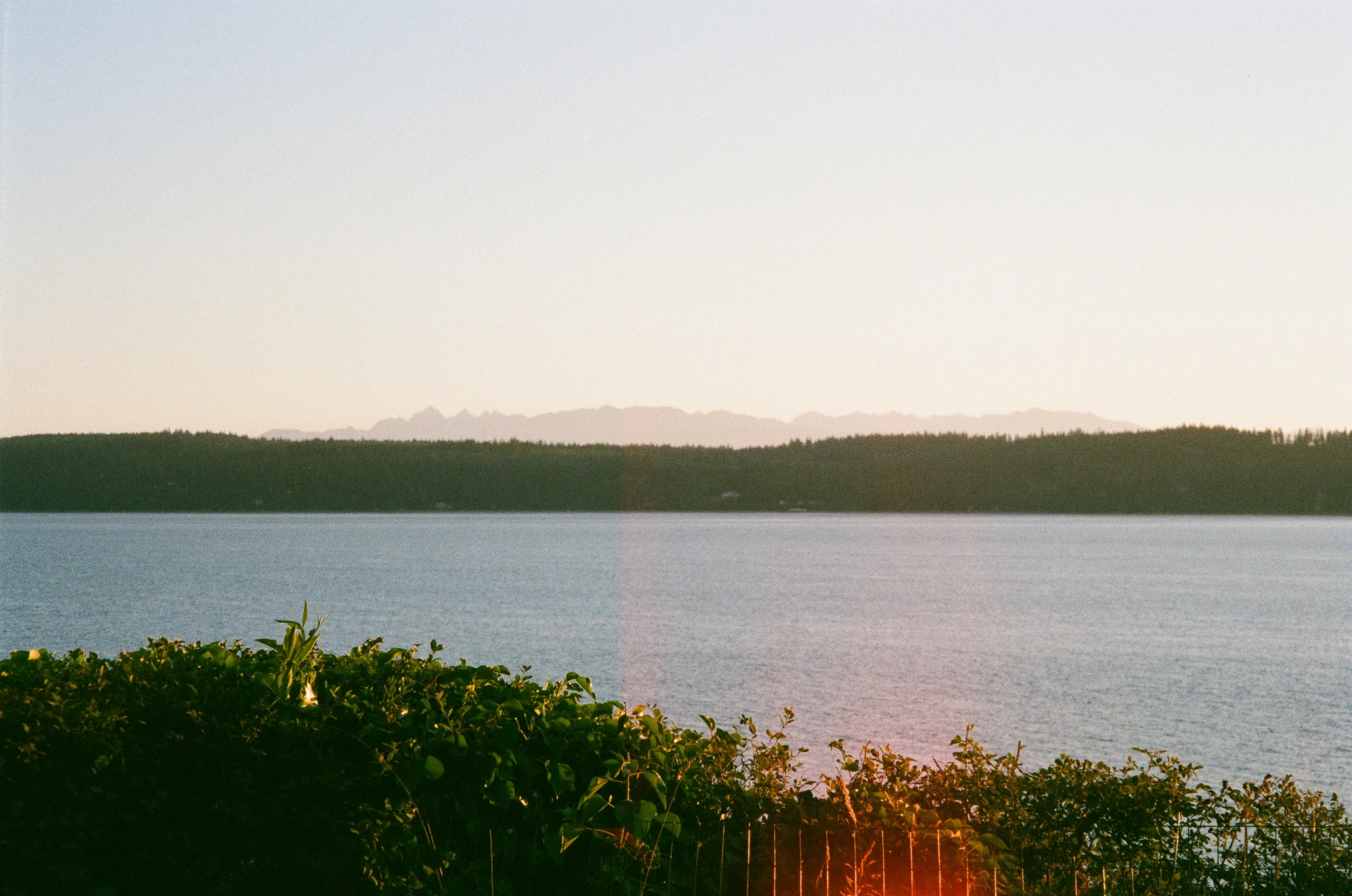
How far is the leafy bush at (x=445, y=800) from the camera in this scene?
447 centimetres

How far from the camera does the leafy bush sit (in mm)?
4469

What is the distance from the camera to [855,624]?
46.4m

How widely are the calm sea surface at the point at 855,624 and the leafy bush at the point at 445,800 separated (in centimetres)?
1355

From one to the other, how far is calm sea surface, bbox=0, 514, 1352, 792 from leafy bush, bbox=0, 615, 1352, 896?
44.5 ft

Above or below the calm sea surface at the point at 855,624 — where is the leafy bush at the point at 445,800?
above

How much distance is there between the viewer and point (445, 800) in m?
4.70

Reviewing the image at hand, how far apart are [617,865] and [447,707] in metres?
0.90

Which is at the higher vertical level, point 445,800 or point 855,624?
point 445,800

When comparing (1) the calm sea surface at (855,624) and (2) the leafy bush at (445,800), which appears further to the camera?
(1) the calm sea surface at (855,624)

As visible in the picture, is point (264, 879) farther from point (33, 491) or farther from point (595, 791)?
point (33, 491)

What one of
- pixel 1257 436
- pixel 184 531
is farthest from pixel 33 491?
pixel 1257 436

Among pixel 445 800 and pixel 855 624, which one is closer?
pixel 445 800

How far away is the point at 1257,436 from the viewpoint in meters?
188

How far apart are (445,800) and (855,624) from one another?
42755 millimetres
